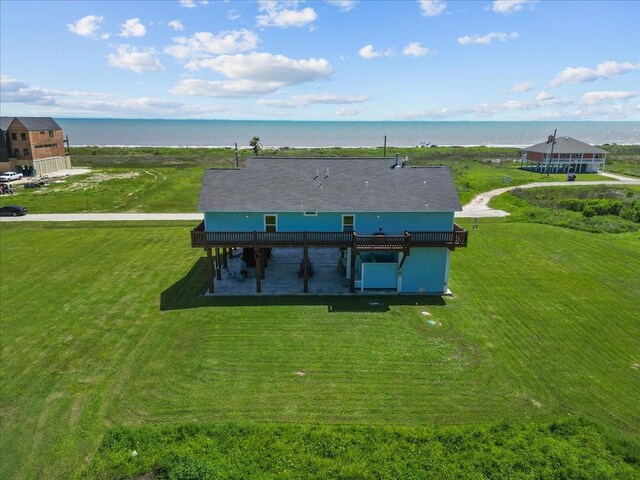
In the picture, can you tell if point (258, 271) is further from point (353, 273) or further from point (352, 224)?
point (352, 224)

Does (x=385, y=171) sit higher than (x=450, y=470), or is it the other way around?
(x=385, y=171)

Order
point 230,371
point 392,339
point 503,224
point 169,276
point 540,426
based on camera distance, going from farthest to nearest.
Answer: point 503,224 → point 169,276 → point 392,339 → point 230,371 → point 540,426

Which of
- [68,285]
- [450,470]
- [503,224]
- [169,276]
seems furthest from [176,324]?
[503,224]

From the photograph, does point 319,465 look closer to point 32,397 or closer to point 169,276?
point 32,397

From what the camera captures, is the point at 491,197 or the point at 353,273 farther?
the point at 491,197

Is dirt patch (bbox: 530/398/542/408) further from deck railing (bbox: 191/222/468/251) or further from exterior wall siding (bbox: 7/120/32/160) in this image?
exterior wall siding (bbox: 7/120/32/160)

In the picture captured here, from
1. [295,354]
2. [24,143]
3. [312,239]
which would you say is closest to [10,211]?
[24,143]

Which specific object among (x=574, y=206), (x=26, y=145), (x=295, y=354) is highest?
(x=26, y=145)
